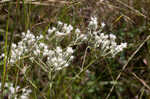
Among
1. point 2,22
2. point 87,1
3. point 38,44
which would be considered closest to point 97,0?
point 87,1

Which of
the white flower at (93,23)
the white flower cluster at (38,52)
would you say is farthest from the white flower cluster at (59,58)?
the white flower at (93,23)

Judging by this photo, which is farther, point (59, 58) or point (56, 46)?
point (56, 46)

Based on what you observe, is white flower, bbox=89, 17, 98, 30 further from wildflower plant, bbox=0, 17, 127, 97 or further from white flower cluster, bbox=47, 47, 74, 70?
white flower cluster, bbox=47, 47, 74, 70

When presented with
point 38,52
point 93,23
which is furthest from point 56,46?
point 93,23

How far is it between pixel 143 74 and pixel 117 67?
28 centimetres

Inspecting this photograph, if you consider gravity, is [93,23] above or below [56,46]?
above

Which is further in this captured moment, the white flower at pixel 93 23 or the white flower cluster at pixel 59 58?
the white flower at pixel 93 23

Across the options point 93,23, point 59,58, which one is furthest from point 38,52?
point 93,23

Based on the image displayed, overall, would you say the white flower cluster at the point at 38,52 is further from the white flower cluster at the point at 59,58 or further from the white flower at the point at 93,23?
the white flower at the point at 93,23

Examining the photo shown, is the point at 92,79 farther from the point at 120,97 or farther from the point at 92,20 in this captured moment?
the point at 92,20

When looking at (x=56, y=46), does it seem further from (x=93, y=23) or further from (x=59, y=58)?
(x=93, y=23)

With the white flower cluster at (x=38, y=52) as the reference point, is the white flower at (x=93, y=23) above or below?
above

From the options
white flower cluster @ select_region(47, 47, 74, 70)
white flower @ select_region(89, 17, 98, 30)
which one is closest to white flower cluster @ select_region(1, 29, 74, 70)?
white flower cluster @ select_region(47, 47, 74, 70)

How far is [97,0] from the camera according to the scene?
62.5 inches
